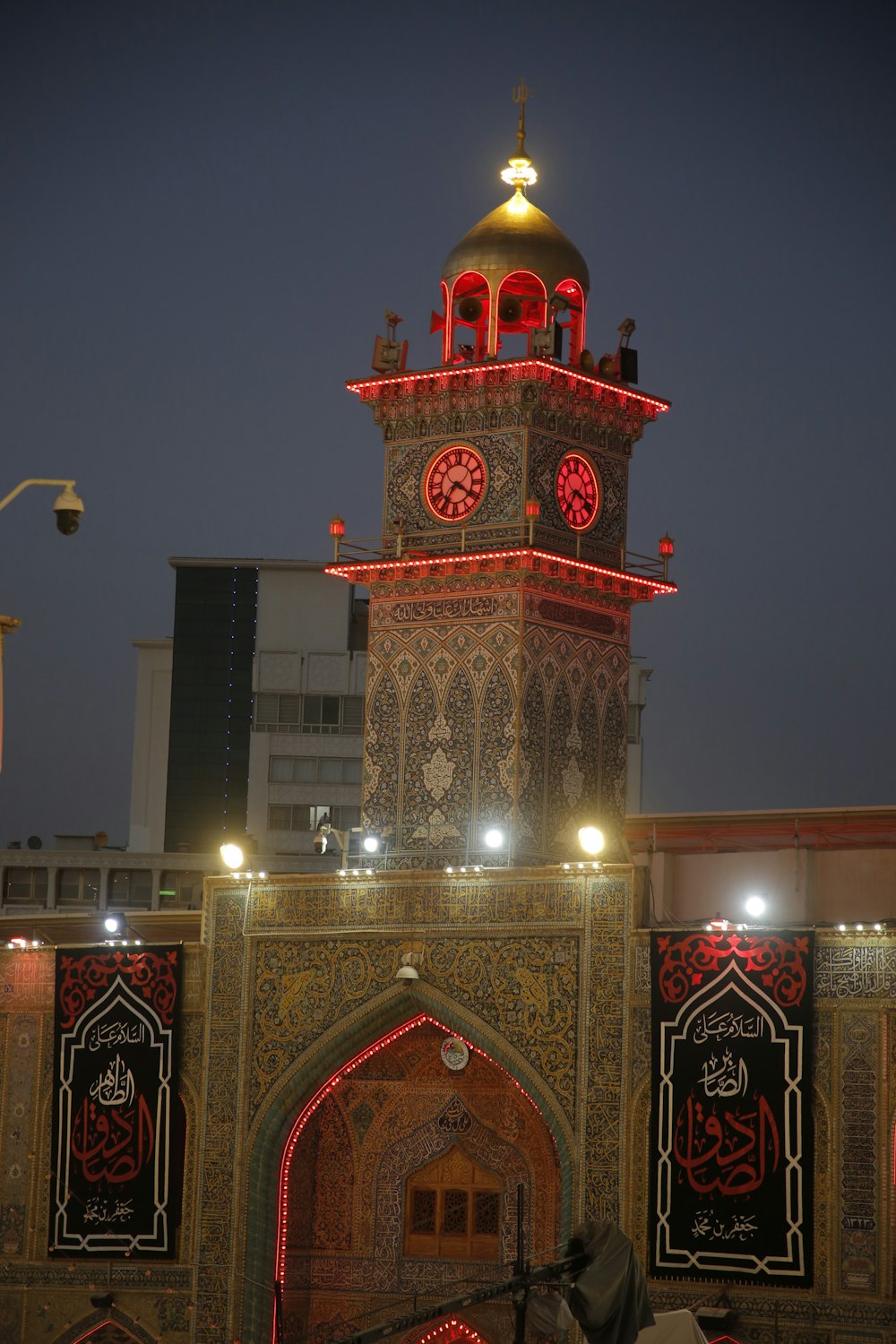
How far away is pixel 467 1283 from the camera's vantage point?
23.8 metres

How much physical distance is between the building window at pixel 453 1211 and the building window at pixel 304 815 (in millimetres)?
Answer: 18921

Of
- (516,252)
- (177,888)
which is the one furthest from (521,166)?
(177,888)

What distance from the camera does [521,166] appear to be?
1023 inches

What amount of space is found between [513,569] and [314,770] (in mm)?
19706

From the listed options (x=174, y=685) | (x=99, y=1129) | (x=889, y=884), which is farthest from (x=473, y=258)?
(x=174, y=685)

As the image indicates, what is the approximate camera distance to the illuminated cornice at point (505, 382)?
2425 cm

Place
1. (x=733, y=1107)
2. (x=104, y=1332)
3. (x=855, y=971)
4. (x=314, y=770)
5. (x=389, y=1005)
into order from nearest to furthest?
(x=855, y=971), (x=733, y=1107), (x=389, y=1005), (x=104, y=1332), (x=314, y=770)

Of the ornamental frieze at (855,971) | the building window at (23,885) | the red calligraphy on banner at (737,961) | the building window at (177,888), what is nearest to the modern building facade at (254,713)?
the building window at (177,888)

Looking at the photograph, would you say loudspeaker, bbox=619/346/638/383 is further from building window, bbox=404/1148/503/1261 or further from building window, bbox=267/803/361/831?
building window, bbox=267/803/361/831

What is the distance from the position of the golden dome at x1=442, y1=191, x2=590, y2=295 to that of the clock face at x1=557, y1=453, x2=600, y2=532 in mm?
1900

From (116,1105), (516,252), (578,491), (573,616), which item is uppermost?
A: (516,252)

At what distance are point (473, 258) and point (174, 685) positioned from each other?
20430 millimetres

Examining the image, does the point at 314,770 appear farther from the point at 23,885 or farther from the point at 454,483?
the point at 454,483

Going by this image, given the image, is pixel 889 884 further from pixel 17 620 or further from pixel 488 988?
pixel 17 620
